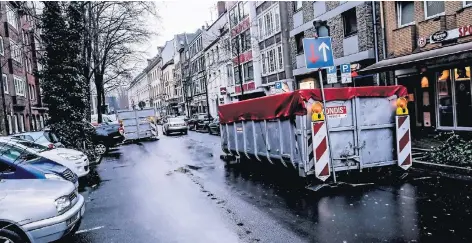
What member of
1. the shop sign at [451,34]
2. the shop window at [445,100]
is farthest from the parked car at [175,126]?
the shop sign at [451,34]

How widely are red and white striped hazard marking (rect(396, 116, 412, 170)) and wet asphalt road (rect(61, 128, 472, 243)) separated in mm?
387

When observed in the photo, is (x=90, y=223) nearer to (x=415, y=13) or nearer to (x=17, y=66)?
(x=415, y=13)

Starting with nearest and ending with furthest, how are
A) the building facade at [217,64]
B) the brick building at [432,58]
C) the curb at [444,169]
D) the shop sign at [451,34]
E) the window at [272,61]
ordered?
the curb at [444,169]
the shop sign at [451,34]
the brick building at [432,58]
the window at [272,61]
the building facade at [217,64]

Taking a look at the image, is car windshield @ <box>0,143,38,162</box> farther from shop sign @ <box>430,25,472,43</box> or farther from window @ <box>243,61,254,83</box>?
window @ <box>243,61,254,83</box>

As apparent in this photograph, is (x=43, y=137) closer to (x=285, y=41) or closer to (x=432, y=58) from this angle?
(x=432, y=58)

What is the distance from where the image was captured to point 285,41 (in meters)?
29.3

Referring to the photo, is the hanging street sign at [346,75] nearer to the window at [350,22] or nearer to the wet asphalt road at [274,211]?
the window at [350,22]

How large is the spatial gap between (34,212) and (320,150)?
5450mm

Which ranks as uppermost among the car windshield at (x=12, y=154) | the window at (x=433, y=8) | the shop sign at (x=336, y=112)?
the window at (x=433, y=8)

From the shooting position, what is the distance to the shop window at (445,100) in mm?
15312

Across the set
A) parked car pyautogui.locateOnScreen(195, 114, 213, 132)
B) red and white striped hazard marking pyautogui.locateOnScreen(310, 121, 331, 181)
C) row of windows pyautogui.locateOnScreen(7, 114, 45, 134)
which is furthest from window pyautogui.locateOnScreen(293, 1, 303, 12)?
row of windows pyautogui.locateOnScreen(7, 114, 45, 134)

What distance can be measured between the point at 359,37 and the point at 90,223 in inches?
681

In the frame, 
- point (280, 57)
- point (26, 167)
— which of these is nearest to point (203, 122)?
point (280, 57)

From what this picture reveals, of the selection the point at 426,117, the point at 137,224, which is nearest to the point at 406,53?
the point at 426,117
